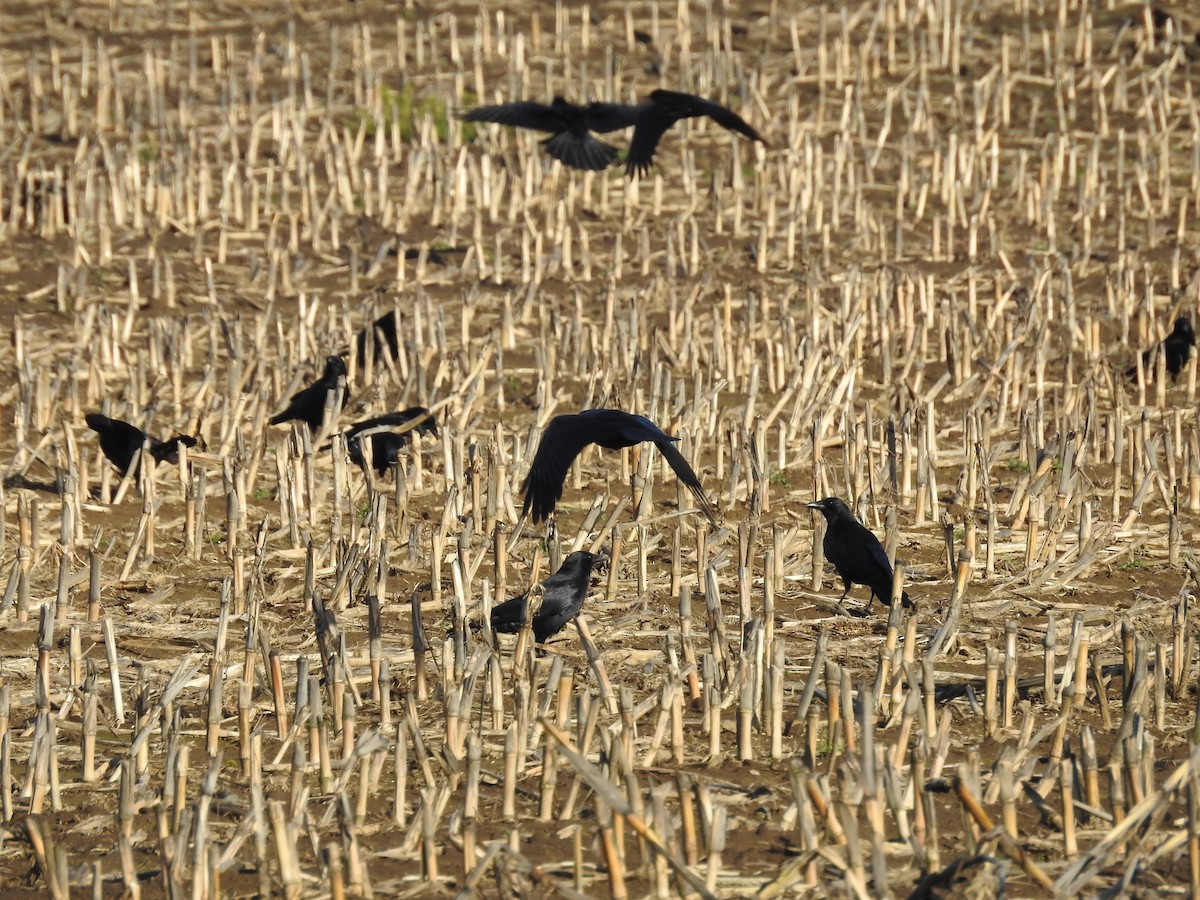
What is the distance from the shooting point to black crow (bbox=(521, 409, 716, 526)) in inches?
289

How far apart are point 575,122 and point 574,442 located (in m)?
4.28

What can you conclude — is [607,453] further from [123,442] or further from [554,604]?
[554,604]

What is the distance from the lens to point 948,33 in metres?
17.6

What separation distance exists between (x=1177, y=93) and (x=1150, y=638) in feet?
35.9

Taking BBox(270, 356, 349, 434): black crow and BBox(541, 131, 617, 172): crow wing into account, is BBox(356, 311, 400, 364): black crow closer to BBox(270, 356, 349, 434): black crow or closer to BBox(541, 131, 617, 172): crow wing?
BBox(270, 356, 349, 434): black crow

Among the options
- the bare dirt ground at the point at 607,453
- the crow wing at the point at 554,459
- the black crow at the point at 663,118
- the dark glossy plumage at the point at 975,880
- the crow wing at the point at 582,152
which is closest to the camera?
the dark glossy plumage at the point at 975,880

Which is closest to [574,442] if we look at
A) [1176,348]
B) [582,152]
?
[582,152]

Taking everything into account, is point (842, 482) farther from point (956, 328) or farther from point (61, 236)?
point (61, 236)

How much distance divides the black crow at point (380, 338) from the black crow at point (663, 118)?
68.4 inches

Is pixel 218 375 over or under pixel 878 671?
over

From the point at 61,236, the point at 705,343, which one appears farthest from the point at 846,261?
the point at 61,236

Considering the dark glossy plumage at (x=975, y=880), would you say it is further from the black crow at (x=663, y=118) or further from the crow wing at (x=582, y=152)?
the crow wing at (x=582, y=152)

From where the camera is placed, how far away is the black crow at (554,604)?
691 centimetres

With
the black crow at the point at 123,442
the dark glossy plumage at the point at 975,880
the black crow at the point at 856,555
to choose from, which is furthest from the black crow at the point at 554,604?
the black crow at the point at 123,442
